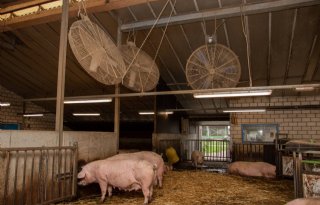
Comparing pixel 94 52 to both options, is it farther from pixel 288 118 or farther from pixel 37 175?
pixel 288 118

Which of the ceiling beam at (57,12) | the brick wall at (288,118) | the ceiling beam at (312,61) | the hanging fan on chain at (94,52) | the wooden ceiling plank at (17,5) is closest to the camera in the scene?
the hanging fan on chain at (94,52)

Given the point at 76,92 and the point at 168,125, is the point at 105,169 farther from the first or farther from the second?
the point at 76,92

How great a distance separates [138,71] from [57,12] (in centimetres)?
252

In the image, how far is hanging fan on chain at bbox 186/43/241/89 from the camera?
5.57 meters

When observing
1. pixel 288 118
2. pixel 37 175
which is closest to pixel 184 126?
pixel 288 118

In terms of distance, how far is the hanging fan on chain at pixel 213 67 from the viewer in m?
5.57

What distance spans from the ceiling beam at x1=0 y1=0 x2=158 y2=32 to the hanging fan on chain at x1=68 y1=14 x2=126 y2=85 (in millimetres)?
1447

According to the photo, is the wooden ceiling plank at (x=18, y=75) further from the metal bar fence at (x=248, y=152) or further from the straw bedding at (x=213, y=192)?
the metal bar fence at (x=248, y=152)

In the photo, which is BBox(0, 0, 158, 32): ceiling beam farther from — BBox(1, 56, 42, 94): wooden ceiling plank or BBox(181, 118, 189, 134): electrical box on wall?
BBox(181, 118, 189, 134): electrical box on wall

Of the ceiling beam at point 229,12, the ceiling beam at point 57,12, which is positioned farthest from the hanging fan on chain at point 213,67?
the ceiling beam at point 57,12

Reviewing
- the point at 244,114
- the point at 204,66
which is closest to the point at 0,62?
the point at 204,66

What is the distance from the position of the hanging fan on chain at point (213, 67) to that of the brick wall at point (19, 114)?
9637mm

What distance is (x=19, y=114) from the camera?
13352 mm

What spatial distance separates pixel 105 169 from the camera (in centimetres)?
475
